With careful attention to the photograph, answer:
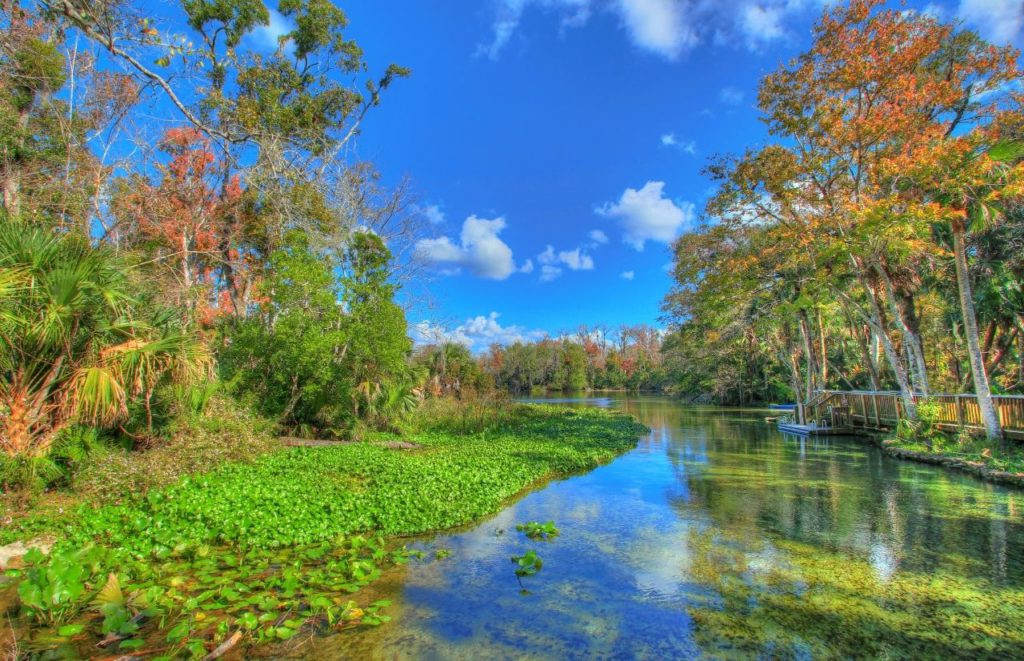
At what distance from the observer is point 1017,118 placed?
10.9 m

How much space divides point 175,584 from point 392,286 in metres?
10.5

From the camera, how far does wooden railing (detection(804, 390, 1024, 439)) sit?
10836mm

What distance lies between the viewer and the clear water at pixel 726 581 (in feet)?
12.0

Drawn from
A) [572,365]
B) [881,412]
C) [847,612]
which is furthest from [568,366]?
[847,612]

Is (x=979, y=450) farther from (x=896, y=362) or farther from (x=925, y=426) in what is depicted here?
(x=896, y=362)

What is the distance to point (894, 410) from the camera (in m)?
15.7

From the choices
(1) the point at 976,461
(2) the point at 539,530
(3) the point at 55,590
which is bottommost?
(2) the point at 539,530

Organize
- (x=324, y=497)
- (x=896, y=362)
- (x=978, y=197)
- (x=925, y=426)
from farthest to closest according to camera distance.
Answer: (x=896, y=362)
(x=925, y=426)
(x=978, y=197)
(x=324, y=497)

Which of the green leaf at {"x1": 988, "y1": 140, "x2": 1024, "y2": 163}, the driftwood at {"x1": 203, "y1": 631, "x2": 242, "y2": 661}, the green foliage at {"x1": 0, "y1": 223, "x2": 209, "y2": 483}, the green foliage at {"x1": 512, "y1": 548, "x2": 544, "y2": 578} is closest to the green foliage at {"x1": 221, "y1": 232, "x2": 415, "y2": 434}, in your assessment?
the green foliage at {"x1": 0, "y1": 223, "x2": 209, "y2": 483}

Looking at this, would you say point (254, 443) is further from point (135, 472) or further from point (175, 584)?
point (175, 584)

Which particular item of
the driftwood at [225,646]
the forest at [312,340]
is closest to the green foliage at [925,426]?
the forest at [312,340]

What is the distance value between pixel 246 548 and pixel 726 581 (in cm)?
517

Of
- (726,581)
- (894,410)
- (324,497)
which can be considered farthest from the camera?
(894,410)

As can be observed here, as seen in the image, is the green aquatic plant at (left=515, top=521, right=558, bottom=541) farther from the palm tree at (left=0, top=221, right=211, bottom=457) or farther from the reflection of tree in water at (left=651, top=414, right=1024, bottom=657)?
the palm tree at (left=0, top=221, right=211, bottom=457)
